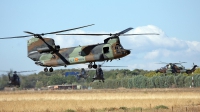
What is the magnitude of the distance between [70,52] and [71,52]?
0.13m

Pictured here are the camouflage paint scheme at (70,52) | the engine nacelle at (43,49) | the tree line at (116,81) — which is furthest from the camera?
the tree line at (116,81)

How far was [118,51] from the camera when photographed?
57.2m

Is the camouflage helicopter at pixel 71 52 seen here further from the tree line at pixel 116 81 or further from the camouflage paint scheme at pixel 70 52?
the tree line at pixel 116 81

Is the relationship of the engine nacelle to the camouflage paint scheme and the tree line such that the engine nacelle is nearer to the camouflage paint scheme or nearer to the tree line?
the camouflage paint scheme

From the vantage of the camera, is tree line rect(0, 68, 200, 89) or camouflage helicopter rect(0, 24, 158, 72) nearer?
camouflage helicopter rect(0, 24, 158, 72)

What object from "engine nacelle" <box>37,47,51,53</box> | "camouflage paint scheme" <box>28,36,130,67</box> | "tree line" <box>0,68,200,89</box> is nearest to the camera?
"camouflage paint scheme" <box>28,36,130,67</box>

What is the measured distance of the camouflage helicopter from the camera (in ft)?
A: 189

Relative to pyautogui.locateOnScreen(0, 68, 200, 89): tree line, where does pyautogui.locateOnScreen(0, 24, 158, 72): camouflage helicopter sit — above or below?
above

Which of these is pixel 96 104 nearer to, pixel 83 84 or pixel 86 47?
pixel 86 47

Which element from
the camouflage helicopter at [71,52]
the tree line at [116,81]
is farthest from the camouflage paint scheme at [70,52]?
the tree line at [116,81]

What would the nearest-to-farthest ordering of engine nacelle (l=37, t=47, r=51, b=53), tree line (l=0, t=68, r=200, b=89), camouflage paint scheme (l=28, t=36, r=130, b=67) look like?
camouflage paint scheme (l=28, t=36, r=130, b=67), engine nacelle (l=37, t=47, r=51, b=53), tree line (l=0, t=68, r=200, b=89)

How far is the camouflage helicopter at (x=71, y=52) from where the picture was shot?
189 ft

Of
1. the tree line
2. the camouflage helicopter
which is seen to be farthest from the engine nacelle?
the tree line

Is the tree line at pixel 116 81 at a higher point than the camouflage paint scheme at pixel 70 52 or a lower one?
lower
